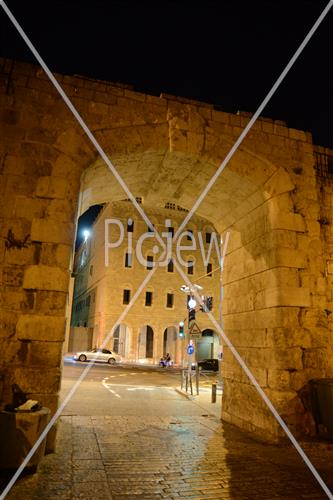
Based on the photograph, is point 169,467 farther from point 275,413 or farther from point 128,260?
point 128,260

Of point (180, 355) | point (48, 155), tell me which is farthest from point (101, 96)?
point (180, 355)

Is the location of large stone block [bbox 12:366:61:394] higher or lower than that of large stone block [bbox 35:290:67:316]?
lower

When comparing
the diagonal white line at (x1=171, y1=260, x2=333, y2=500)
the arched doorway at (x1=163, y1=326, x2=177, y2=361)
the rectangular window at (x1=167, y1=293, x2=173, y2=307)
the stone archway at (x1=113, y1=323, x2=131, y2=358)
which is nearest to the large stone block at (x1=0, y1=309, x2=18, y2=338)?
the diagonal white line at (x1=171, y1=260, x2=333, y2=500)

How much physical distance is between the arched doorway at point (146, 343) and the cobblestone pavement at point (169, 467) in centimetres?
2695

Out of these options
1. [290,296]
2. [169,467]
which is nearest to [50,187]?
[169,467]

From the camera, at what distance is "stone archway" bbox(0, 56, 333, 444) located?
18.1ft

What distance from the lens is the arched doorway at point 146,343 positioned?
33.4 metres

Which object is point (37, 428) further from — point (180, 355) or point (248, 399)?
point (180, 355)

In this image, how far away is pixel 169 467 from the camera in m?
4.89

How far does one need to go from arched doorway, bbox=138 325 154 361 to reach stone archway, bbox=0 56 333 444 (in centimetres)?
2624

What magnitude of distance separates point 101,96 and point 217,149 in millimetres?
2283

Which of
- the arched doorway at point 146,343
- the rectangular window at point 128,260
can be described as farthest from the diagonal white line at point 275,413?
the arched doorway at point 146,343

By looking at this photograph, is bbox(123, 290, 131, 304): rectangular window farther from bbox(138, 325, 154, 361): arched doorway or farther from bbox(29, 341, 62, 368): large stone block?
bbox(29, 341, 62, 368): large stone block

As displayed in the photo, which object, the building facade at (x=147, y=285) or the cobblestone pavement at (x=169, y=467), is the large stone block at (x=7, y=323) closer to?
the cobblestone pavement at (x=169, y=467)
